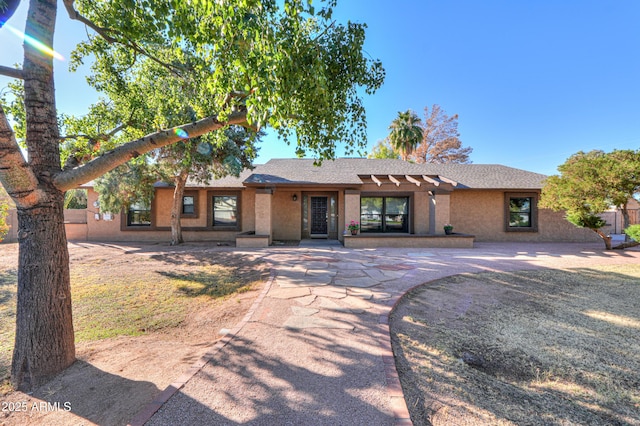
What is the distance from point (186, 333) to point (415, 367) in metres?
3.36

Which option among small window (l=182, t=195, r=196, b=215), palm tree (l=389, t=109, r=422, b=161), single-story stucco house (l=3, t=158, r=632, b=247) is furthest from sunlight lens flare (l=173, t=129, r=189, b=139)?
palm tree (l=389, t=109, r=422, b=161)

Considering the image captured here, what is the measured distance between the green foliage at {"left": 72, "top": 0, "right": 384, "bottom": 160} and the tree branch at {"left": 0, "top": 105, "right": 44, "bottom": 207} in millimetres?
2110

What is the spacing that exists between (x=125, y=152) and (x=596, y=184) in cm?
1385

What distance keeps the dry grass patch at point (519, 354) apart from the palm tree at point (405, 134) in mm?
18586

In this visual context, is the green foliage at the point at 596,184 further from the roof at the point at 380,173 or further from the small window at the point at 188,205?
the small window at the point at 188,205

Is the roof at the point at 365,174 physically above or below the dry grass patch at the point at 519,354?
above

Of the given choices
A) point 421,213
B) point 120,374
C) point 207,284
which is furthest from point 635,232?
point 120,374

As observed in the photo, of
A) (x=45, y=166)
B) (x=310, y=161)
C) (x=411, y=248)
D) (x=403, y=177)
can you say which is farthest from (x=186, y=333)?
(x=310, y=161)

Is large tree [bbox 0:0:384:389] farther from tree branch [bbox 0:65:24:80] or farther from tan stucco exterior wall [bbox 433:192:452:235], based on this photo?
tan stucco exterior wall [bbox 433:192:452:235]

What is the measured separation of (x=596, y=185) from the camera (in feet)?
29.9

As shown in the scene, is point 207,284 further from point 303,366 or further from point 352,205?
point 352,205

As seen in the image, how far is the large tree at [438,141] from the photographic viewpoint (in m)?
29.2

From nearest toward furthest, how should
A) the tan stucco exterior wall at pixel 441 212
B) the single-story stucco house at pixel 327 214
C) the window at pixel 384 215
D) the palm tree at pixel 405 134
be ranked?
the tan stucco exterior wall at pixel 441 212
the single-story stucco house at pixel 327 214
the window at pixel 384 215
the palm tree at pixel 405 134

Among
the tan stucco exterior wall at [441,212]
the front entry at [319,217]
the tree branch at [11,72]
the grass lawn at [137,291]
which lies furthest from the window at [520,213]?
the tree branch at [11,72]
